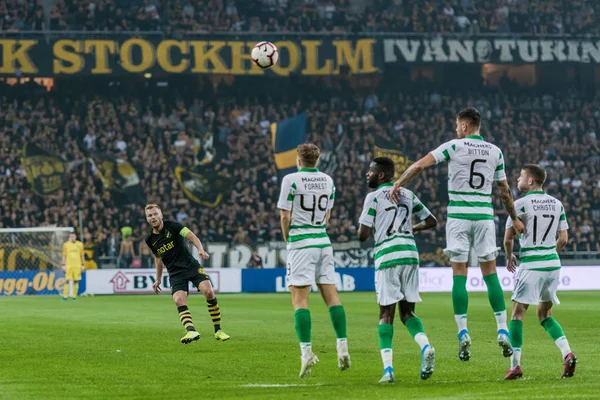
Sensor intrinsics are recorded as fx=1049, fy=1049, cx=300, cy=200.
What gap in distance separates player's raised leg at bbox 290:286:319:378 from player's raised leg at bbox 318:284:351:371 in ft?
0.85

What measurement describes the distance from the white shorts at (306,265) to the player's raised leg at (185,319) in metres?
4.79

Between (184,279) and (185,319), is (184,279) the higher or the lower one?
the higher one

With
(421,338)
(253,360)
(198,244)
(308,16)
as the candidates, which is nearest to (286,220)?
(421,338)

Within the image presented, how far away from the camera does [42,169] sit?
4319 centimetres

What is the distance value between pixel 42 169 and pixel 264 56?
2120 centimetres

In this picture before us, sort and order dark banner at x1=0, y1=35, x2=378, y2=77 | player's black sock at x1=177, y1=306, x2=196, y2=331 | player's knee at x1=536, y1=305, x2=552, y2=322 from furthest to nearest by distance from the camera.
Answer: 1. dark banner at x1=0, y1=35, x2=378, y2=77
2. player's black sock at x1=177, y1=306, x2=196, y2=331
3. player's knee at x1=536, y1=305, x2=552, y2=322

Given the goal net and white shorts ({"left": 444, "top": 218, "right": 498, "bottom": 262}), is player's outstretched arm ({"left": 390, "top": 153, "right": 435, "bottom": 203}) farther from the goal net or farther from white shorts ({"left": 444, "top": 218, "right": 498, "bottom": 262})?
the goal net

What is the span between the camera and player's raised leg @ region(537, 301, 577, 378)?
35.2 ft

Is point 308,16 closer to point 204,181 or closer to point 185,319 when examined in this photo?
point 204,181

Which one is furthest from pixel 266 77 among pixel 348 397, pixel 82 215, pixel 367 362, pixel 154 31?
pixel 348 397

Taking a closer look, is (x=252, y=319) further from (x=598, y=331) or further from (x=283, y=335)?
(x=598, y=331)

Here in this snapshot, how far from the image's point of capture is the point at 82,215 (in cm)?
4075

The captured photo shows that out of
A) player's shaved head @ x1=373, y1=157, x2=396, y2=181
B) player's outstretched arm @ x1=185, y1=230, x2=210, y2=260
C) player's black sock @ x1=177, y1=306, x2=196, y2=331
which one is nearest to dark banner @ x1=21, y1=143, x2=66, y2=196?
player's black sock @ x1=177, y1=306, x2=196, y2=331

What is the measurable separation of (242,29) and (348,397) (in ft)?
133
